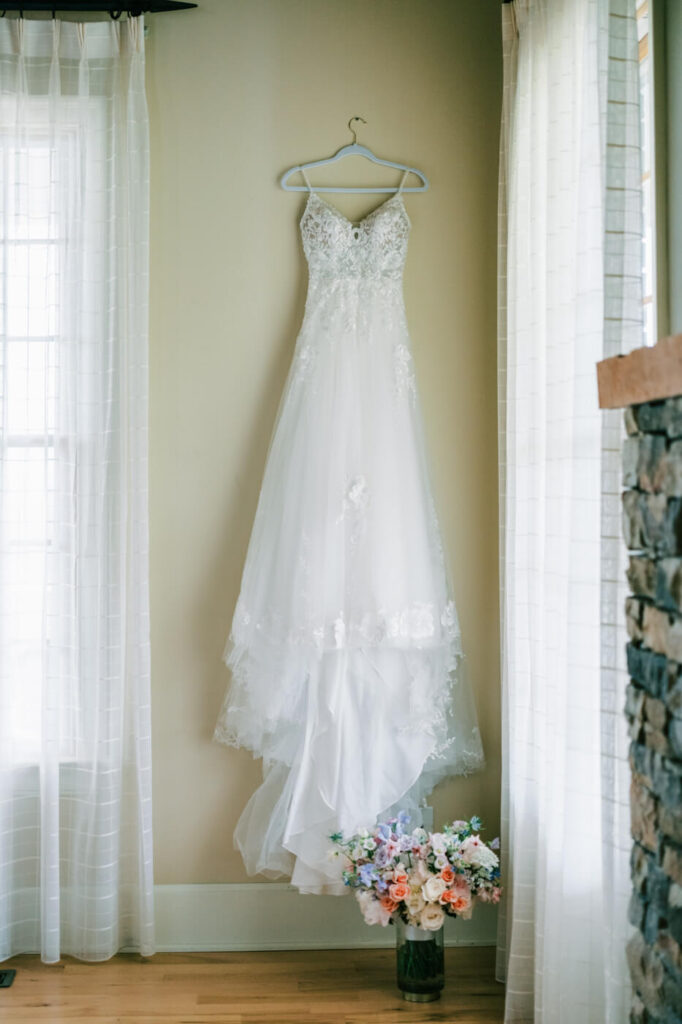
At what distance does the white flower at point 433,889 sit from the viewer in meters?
2.41

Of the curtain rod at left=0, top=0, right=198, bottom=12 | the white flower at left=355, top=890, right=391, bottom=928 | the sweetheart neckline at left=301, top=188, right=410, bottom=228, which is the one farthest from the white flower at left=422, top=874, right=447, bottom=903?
the curtain rod at left=0, top=0, right=198, bottom=12

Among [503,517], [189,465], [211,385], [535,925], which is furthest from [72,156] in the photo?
[535,925]

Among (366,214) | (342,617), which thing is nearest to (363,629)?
(342,617)

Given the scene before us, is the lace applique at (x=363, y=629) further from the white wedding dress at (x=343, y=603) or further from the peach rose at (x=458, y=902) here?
the peach rose at (x=458, y=902)

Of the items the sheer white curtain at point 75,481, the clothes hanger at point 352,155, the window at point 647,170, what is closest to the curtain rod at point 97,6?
the sheer white curtain at point 75,481

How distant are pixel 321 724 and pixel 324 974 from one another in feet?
2.30

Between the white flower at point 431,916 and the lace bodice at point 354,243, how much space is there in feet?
5.70

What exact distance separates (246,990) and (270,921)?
0.90 feet

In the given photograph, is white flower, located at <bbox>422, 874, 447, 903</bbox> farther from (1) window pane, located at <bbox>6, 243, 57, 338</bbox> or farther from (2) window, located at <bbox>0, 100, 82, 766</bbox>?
(1) window pane, located at <bbox>6, 243, 57, 338</bbox>

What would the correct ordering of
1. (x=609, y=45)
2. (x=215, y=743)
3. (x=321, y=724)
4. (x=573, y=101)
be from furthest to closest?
1. (x=215, y=743)
2. (x=321, y=724)
3. (x=573, y=101)
4. (x=609, y=45)

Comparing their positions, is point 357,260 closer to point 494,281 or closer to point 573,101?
point 494,281

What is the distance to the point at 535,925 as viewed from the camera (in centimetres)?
219

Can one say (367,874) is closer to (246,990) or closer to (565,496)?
(246,990)

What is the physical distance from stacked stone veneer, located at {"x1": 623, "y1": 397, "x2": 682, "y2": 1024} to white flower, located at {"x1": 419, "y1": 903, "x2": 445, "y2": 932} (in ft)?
2.82
